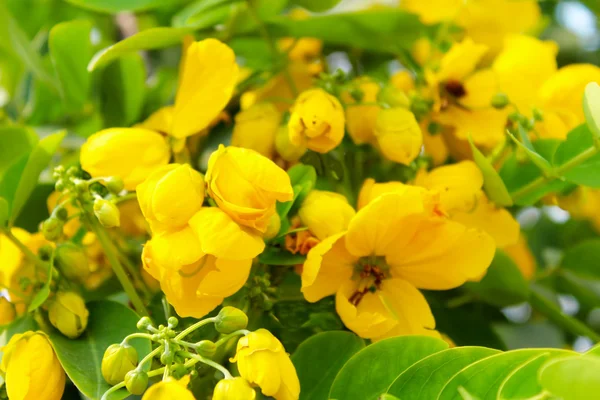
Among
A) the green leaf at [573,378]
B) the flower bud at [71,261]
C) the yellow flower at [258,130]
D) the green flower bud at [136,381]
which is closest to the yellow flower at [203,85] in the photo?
the yellow flower at [258,130]

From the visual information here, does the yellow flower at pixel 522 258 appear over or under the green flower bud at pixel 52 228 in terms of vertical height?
under

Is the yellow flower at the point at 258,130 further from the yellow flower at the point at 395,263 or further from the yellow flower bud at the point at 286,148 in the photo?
the yellow flower at the point at 395,263

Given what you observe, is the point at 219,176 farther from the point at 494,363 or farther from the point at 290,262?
the point at 494,363

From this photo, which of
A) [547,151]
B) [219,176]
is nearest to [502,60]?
[547,151]

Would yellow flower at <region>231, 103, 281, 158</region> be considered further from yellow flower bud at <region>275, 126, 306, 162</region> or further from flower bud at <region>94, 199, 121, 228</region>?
flower bud at <region>94, 199, 121, 228</region>

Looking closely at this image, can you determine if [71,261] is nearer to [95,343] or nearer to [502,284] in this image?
[95,343]

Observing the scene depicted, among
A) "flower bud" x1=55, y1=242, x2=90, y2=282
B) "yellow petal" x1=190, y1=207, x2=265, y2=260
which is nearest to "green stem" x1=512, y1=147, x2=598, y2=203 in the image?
"yellow petal" x1=190, y1=207, x2=265, y2=260

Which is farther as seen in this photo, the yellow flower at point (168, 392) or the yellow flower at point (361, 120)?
the yellow flower at point (361, 120)
